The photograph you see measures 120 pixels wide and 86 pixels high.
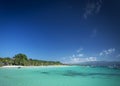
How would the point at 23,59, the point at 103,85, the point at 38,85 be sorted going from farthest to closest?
the point at 23,59, the point at 103,85, the point at 38,85

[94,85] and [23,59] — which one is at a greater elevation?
[23,59]

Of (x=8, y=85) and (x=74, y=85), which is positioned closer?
(x=8, y=85)

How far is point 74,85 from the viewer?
8.15 m

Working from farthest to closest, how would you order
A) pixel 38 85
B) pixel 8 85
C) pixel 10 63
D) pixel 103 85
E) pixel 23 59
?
pixel 23 59
pixel 10 63
pixel 103 85
pixel 38 85
pixel 8 85

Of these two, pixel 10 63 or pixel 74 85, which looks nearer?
pixel 74 85

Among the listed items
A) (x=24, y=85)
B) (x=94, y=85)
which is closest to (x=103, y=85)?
(x=94, y=85)

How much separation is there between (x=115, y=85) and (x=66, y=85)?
6.21 feet

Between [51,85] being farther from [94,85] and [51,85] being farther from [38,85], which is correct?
[94,85]

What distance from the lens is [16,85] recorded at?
7.41m

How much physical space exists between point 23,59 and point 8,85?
22556 mm

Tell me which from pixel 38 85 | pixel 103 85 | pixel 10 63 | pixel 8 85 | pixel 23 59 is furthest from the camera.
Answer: pixel 23 59

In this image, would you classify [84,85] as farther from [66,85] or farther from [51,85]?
[51,85]

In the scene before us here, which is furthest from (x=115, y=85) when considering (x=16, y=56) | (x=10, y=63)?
(x=16, y=56)

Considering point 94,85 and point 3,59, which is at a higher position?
point 3,59
